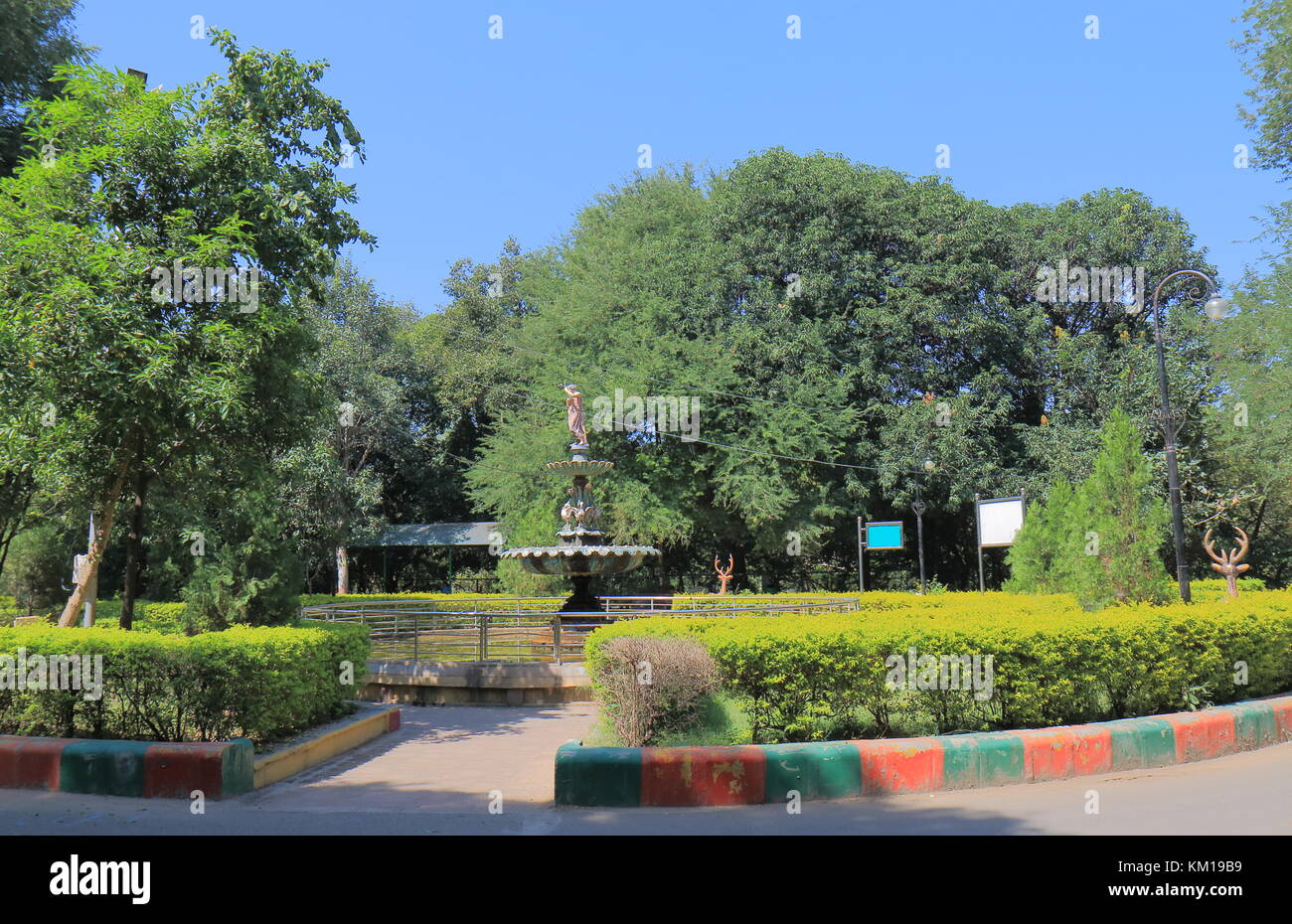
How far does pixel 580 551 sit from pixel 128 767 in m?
9.98

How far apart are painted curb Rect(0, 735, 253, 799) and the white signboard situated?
20227 millimetres

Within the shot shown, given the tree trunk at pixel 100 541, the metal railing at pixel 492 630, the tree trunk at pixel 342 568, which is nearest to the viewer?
the tree trunk at pixel 100 541

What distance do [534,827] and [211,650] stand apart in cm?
360

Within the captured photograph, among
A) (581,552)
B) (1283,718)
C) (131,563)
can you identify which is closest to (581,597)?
(581,552)

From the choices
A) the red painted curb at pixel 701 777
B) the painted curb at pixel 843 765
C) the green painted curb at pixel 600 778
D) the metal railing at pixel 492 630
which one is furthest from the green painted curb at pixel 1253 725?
the metal railing at pixel 492 630

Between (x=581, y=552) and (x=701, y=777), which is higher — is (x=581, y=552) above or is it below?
above

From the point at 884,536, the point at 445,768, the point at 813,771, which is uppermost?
the point at 884,536

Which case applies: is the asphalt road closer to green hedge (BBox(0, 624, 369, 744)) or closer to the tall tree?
green hedge (BBox(0, 624, 369, 744))

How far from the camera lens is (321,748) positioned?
8906mm

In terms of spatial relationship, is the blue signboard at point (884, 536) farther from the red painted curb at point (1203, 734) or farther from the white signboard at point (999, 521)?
the red painted curb at point (1203, 734)

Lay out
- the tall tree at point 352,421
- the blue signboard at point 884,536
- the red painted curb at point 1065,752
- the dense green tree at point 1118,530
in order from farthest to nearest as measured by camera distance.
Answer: the tall tree at point 352,421
the blue signboard at point 884,536
the dense green tree at point 1118,530
the red painted curb at point 1065,752

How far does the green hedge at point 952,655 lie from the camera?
7910mm

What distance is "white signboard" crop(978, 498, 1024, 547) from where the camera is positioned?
76.0ft

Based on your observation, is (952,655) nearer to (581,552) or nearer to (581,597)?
(581,552)
